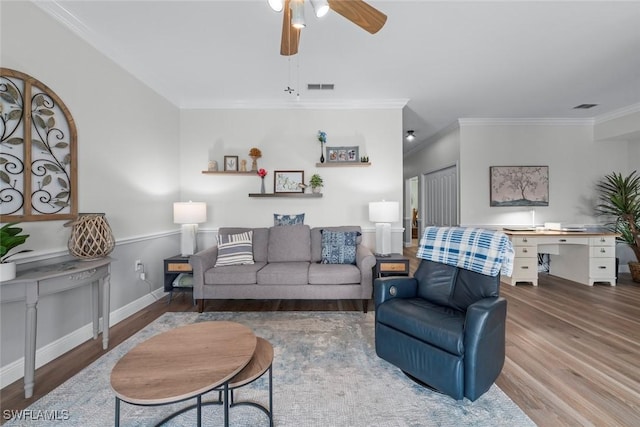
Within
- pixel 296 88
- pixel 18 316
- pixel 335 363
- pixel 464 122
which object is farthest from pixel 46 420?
pixel 464 122

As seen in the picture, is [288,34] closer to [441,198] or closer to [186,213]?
[186,213]

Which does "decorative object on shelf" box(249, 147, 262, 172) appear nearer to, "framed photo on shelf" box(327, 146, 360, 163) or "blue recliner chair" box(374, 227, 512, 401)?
"framed photo on shelf" box(327, 146, 360, 163)

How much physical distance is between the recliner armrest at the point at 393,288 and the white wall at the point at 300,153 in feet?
6.07

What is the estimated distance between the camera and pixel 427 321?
5.61ft

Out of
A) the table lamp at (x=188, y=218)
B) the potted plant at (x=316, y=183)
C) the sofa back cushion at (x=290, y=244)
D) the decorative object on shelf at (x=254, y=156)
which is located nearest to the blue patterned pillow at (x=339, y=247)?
the sofa back cushion at (x=290, y=244)

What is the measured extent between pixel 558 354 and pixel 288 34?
10.0 ft

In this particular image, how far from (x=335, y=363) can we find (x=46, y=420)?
169 cm

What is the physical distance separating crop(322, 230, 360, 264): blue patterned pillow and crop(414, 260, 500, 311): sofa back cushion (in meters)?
1.09

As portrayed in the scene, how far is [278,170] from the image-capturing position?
4.01 metres

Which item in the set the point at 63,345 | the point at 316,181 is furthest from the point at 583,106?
the point at 63,345

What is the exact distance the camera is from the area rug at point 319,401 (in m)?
1.49

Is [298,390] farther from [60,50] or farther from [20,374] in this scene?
[60,50]

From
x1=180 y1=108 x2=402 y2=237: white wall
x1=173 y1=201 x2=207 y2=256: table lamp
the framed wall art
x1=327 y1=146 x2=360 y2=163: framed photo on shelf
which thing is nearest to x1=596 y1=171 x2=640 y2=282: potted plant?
the framed wall art

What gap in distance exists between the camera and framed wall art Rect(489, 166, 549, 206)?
477 cm
